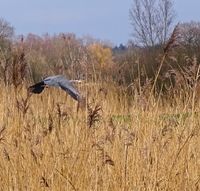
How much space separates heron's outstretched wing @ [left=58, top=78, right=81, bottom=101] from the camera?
2.29 m

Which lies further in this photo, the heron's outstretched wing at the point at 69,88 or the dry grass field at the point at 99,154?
the dry grass field at the point at 99,154

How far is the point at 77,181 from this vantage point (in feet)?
8.45

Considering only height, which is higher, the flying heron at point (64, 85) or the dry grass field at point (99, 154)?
the flying heron at point (64, 85)

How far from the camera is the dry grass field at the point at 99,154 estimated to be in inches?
99.2

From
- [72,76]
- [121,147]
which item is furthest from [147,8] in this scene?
[121,147]

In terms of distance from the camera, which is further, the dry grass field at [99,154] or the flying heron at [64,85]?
the dry grass field at [99,154]

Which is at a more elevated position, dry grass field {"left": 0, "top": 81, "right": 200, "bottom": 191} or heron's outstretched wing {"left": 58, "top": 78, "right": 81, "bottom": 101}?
heron's outstretched wing {"left": 58, "top": 78, "right": 81, "bottom": 101}

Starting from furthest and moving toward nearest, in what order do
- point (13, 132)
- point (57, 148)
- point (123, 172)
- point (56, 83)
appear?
point (13, 132), point (57, 148), point (123, 172), point (56, 83)

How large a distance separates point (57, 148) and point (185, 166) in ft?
2.13

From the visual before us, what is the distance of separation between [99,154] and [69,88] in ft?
1.48

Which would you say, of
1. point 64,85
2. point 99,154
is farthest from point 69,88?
point 99,154

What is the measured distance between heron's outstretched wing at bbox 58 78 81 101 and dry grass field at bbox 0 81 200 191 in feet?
0.31

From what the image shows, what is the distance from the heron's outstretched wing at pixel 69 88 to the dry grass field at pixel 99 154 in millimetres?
95

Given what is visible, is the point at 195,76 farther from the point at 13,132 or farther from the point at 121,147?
the point at 13,132
